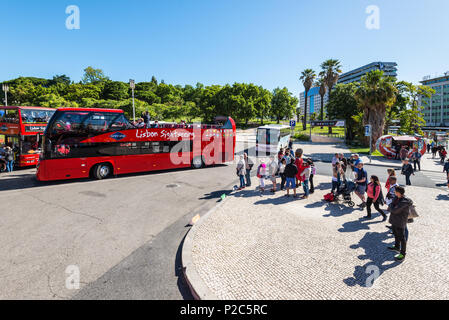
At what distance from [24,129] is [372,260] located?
20.3 meters

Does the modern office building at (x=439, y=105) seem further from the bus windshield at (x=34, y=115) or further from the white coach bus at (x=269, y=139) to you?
the bus windshield at (x=34, y=115)

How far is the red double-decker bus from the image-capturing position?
11.7m

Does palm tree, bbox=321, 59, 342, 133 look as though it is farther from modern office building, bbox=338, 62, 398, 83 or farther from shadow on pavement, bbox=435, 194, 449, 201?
modern office building, bbox=338, 62, 398, 83

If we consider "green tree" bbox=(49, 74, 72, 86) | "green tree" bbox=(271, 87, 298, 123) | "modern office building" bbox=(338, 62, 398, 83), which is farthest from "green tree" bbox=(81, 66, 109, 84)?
"modern office building" bbox=(338, 62, 398, 83)

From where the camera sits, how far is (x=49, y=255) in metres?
5.50

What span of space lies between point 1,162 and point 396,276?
2137cm

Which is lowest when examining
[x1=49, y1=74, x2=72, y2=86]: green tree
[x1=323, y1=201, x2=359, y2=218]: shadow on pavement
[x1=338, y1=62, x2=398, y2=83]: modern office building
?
[x1=323, y1=201, x2=359, y2=218]: shadow on pavement

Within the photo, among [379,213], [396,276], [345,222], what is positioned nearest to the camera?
[396,276]

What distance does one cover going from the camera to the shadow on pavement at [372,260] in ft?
14.6

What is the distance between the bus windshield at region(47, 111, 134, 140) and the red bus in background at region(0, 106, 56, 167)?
624 centimetres

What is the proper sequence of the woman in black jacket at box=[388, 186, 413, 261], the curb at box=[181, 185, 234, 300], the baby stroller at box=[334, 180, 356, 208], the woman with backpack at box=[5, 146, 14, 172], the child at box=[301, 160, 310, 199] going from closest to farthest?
the curb at box=[181, 185, 234, 300] → the woman in black jacket at box=[388, 186, 413, 261] → the baby stroller at box=[334, 180, 356, 208] → the child at box=[301, 160, 310, 199] → the woman with backpack at box=[5, 146, 14, 172]

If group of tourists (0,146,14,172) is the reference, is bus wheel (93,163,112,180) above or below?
below
